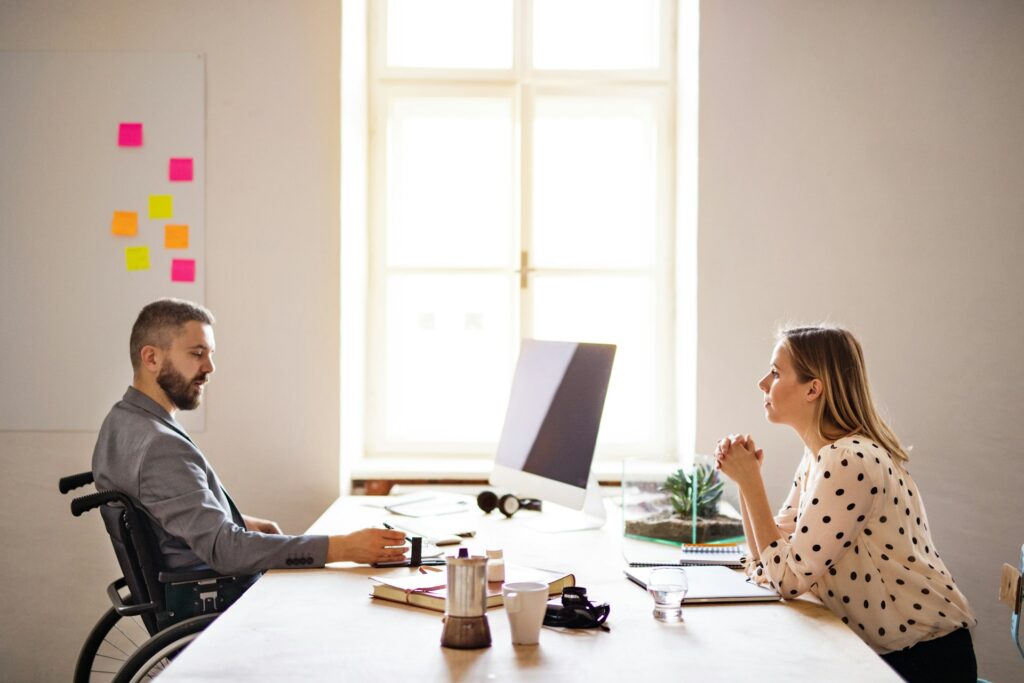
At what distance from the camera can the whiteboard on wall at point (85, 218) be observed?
3.23 m

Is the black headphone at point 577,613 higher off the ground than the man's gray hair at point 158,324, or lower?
lower

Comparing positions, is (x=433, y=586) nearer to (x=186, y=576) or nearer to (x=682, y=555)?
(x=186, y=576)

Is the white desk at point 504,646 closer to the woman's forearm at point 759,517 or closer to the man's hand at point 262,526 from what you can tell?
the woman's forearm at point 759,517

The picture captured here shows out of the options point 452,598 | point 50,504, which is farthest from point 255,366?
point 452,598

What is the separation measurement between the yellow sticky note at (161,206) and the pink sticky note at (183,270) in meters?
0.16

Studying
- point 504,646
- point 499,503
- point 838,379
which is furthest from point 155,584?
point 838,379

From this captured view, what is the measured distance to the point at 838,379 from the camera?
208 cm

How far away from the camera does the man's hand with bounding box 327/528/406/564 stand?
209 centimetres

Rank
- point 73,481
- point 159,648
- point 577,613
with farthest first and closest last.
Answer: point 73,481 → point 159,648 → point 577,613

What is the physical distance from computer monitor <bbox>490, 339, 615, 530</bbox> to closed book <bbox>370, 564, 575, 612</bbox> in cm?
49

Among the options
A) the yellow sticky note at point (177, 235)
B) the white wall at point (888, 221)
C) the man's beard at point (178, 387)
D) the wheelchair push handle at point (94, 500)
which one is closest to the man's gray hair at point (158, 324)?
A: the man's beard at point (178, 387)

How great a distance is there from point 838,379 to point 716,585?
524mm

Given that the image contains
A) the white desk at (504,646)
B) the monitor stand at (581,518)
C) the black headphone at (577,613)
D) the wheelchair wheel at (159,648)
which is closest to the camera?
the white desk at (504,646)

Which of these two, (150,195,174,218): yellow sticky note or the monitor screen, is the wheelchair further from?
(150,195,174,218): yellow sticky note
